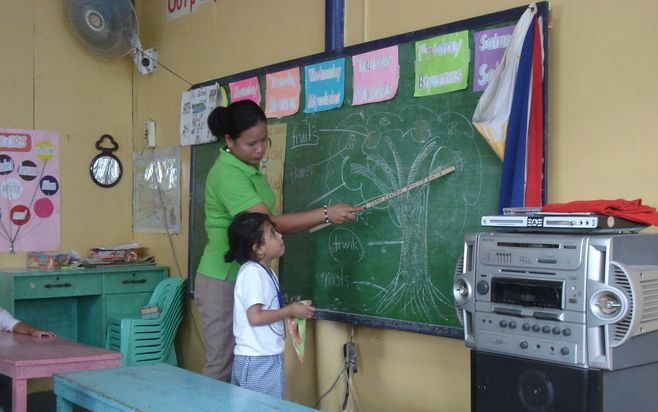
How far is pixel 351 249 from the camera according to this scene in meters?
3.24

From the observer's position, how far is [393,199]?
3057 millimetres

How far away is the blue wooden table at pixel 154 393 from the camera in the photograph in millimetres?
1883

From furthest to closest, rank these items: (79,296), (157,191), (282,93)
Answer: (157,191), (79,296), (282,93)

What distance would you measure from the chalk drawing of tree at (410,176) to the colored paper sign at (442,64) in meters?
0.10

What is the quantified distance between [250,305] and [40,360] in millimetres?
722

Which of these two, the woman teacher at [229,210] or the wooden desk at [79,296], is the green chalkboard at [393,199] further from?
the wooden desk at [79,296]

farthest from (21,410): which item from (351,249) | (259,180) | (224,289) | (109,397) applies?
(351,249)

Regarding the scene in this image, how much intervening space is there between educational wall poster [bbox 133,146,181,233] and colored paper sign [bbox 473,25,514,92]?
7.86ft

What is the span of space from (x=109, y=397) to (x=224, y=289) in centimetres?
103

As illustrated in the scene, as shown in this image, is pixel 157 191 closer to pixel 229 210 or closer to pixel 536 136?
pixel 229 210

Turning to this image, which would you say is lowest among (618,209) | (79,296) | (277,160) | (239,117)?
(79,296)

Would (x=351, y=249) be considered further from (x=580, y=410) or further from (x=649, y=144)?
(x=580, y=410)

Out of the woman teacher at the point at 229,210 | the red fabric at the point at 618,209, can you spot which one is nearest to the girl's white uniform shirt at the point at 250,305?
the woman teacher at the point at 229,210

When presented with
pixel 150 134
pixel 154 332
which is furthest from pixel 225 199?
pixel 150 134
